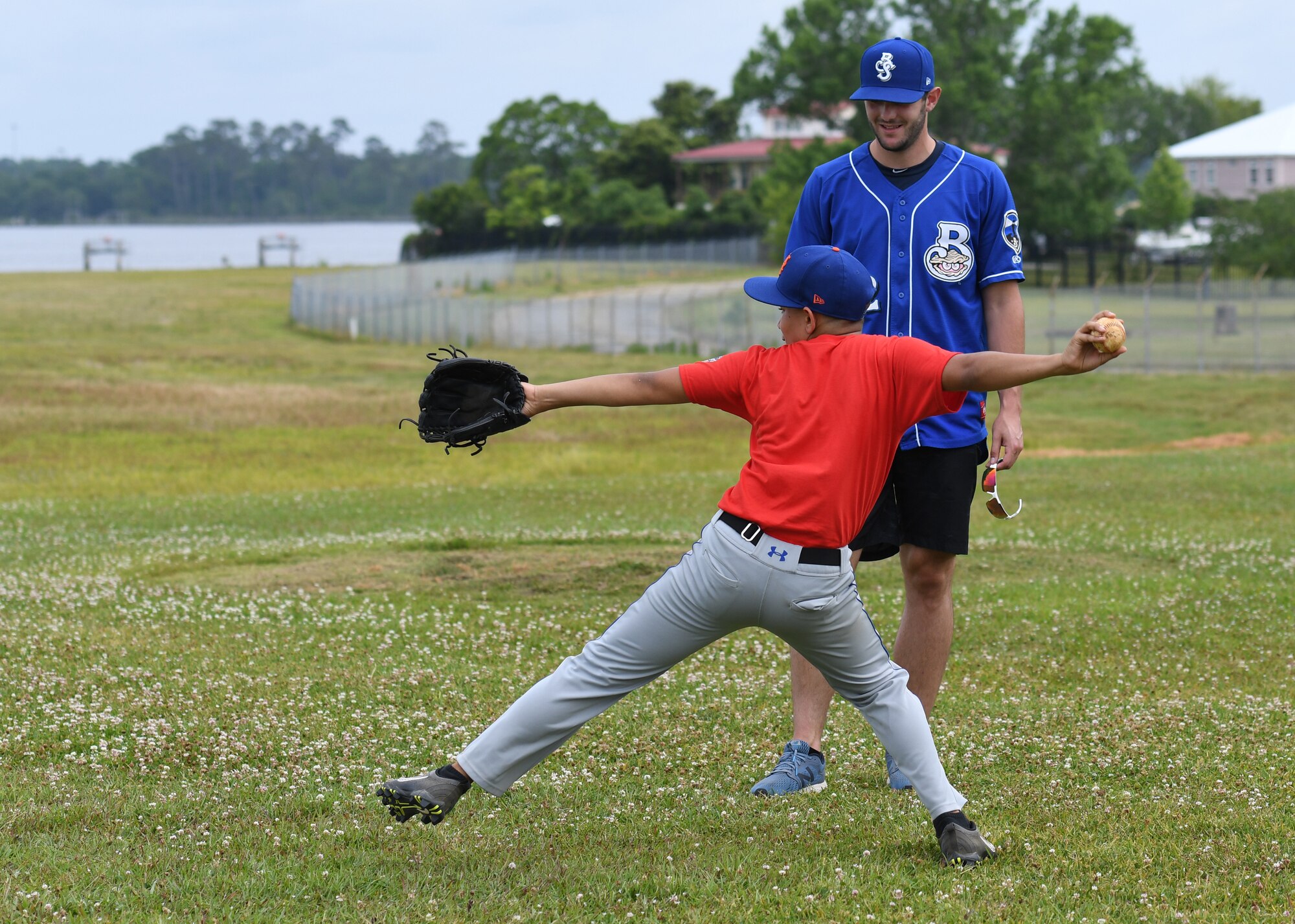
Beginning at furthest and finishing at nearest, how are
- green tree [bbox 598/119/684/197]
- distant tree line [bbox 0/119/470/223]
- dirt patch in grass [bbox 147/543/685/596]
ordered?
distant tree line [bbox 0/119/470/223] → green tree [bbox 598/119/684/197] → dirt patch in grass [bbox 147/543/685/596]

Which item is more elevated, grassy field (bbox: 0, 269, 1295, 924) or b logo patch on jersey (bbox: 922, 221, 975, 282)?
b logo patch on jersey (bbox: 922, 221, 975, 282)

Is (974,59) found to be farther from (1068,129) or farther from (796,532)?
(796,532)

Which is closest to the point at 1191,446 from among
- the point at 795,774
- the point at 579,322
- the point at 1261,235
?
the point at 795,774

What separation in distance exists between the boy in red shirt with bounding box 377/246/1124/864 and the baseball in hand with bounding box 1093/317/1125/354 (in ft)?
0.18

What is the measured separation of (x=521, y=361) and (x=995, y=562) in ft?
83.1

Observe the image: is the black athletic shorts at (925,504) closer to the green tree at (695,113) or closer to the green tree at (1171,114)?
the green tree at (695,113)

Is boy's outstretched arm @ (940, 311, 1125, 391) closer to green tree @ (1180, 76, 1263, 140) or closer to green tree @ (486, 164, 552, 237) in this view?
green tree @ (486, 164, 552, 237)

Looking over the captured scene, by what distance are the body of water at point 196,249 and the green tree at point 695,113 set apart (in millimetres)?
20933

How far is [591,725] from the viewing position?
571cm

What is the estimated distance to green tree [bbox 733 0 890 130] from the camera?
64.6m

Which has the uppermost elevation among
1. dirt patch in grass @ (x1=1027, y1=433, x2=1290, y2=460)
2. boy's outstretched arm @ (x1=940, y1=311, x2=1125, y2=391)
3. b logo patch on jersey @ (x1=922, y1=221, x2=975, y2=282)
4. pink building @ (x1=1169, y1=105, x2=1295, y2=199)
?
pink building @ (x1=1169, y1=105, x2=1295, y2=199)

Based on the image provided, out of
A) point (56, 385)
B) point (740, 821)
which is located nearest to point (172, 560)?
point (740, 821)

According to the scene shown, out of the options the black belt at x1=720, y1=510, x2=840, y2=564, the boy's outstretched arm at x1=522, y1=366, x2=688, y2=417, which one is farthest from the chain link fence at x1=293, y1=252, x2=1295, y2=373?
the black belt at x1=720, y1=510, x2=840, y2=564

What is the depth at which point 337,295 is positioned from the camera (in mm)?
45531
